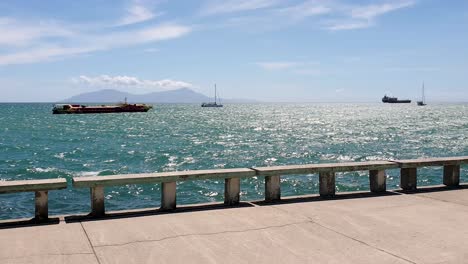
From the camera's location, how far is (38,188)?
662 cm

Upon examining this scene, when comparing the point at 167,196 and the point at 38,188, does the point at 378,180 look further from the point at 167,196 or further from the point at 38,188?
the point at 38,188

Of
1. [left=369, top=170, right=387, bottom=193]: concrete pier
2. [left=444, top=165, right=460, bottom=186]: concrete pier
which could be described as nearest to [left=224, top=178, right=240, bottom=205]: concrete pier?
[left=369, top=170, right=387, bottom=193]: concrete pier

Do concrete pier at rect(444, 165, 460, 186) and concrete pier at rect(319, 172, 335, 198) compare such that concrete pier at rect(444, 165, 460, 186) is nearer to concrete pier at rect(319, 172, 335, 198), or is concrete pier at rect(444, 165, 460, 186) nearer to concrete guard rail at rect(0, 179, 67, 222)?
concrete pier at rect(319, 172, 335, 198)

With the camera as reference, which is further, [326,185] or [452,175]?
[452,175]

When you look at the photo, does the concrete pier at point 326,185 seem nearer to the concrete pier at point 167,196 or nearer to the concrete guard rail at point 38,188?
the concrete pier at point 167,196

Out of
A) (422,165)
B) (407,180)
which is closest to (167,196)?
(407,180)

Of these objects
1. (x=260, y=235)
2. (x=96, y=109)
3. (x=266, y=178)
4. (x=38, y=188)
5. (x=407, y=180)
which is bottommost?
(x=260, y=235)

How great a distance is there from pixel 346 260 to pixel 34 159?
33.9 meters

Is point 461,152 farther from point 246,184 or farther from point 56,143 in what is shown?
point 56,143

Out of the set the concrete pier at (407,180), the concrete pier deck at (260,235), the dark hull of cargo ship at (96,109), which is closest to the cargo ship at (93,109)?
the dark hull of cargo ship at (96,109)

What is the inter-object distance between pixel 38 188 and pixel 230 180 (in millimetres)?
2691

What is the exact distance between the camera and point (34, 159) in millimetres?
35656

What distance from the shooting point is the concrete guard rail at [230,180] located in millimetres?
6695

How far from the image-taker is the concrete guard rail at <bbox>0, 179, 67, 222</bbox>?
6520mm
